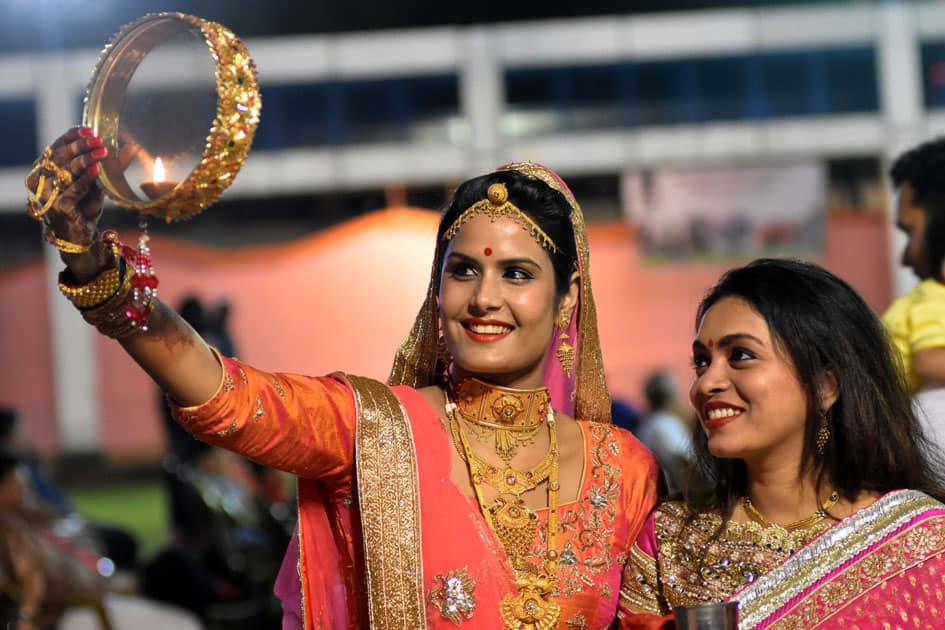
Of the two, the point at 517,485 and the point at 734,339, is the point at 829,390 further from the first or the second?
the point at 517,485

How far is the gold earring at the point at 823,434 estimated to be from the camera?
2541 mm

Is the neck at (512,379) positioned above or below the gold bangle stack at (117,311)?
below

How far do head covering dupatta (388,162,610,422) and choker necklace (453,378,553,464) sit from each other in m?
0.16

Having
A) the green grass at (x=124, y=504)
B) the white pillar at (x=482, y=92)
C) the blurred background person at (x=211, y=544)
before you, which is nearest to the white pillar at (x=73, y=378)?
the green grass at (x=124, y=504)

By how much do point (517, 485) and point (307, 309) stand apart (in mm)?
8904

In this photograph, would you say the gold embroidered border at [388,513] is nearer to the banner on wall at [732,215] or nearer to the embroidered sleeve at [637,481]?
the embroidered sleeve at [637,481]

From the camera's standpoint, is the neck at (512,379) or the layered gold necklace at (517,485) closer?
the layered gold necklace at (517,485)

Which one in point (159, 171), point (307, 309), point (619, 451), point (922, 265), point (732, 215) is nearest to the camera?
point (159, 171)

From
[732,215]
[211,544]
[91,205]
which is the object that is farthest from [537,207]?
[732,215]

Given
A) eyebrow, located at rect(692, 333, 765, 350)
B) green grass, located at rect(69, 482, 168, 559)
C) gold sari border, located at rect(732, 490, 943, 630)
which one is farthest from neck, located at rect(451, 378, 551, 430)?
green grass, located at rect(69, 482, 168, 559)

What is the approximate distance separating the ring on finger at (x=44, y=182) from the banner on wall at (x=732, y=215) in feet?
35.7

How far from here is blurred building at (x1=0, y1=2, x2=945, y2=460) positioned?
13.2 m

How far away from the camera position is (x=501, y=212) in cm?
270

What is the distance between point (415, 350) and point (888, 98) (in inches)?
487
